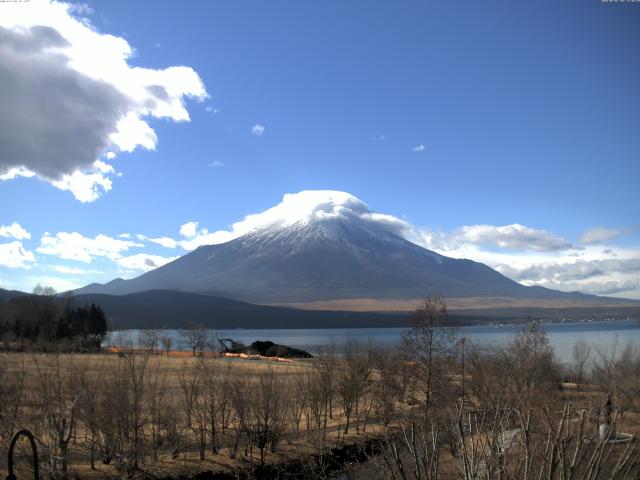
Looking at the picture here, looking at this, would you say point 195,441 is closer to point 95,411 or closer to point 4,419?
point 95,411

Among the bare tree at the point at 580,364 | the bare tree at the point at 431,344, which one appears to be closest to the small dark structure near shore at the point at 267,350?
the bare tree at the point at 580,364

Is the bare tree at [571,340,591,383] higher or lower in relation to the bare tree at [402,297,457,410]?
lower

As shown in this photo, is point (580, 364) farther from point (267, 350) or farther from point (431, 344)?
point (267, 350)

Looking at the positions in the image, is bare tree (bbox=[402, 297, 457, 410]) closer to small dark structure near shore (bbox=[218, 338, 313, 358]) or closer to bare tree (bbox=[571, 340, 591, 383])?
bare tree (bbox=[571, 340, 591, 383])

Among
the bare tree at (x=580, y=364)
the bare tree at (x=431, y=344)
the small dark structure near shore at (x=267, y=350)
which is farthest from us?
the small dark structure near shore at (x=267, y=350)

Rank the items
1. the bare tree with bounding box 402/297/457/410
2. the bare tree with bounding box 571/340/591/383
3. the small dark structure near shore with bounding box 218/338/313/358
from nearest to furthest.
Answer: the bare tree with bounding box 402/297/457/410 → the bare tree with bounding box 571/340/591/383 → the small dark structure near shore with bounding box 218/338/313/358

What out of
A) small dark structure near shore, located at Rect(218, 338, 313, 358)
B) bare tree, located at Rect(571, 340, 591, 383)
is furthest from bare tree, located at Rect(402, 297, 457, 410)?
small dark structure near shore, located at Rect(218, 338, 313, 358)

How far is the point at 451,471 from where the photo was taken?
12.0 metres

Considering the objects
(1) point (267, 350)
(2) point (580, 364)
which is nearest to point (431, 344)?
(2) point (580, 364)

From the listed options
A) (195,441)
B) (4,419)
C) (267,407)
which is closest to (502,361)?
(267,407)

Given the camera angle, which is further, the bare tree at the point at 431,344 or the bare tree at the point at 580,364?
the bare tree at the point at 580,364

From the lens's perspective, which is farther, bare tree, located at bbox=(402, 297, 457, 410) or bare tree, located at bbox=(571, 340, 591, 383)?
bare tree, located at bbox=(571, 340, 591, 383)

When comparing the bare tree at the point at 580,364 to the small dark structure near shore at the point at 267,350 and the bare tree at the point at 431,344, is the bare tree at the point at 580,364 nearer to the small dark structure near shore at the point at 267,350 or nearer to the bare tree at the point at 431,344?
the bare tree at the point at 431,344

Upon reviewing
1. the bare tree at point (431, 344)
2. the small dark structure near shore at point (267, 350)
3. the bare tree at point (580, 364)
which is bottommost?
the small dark structure near shore at point (267, 350)
